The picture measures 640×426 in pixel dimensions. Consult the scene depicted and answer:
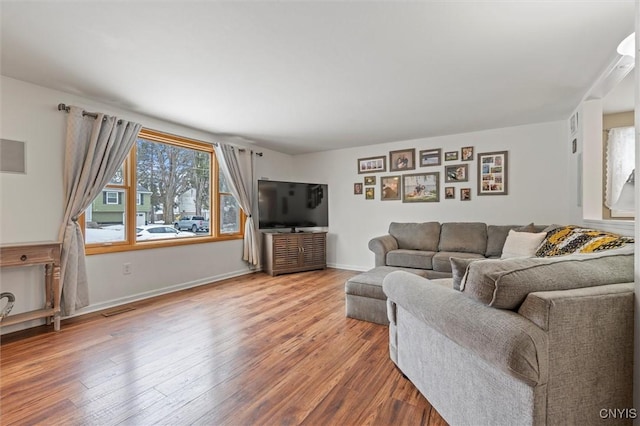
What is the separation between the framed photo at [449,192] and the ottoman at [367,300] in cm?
237

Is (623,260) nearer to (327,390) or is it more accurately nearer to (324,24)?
(327,390)

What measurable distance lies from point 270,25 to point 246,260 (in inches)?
152

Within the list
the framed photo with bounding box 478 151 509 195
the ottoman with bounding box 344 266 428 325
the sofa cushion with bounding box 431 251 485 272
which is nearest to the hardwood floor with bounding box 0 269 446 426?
the ottoman with bounding box 344 266 428 325

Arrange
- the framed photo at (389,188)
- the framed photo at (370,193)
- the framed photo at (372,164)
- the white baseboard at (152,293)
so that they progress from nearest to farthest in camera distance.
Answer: the white baseboard at (152,293)
the framed photo at (389,188)
the framed photo at (372,164)
the framed photo at (370,193)

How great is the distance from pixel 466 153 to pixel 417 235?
4.94ft

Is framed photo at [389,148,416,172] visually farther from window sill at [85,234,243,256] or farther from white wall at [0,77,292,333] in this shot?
white wall at [0,77,292,333]

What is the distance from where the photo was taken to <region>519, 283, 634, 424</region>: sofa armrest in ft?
3.14

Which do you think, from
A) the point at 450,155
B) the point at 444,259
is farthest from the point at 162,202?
the point at 450,155

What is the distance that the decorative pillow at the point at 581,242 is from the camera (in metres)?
1.64

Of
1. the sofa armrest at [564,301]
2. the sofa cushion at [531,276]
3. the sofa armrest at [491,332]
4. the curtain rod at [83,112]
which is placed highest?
the curtain rod at [83,112]

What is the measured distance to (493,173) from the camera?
426 centimetres

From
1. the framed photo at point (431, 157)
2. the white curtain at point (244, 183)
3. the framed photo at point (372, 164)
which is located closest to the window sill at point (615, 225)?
the framed photo at point (431, 157)

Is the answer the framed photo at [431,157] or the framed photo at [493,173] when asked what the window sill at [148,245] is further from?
the framed photo at [493,173]

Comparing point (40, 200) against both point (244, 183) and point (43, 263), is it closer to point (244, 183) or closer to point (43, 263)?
point (43, 263)
